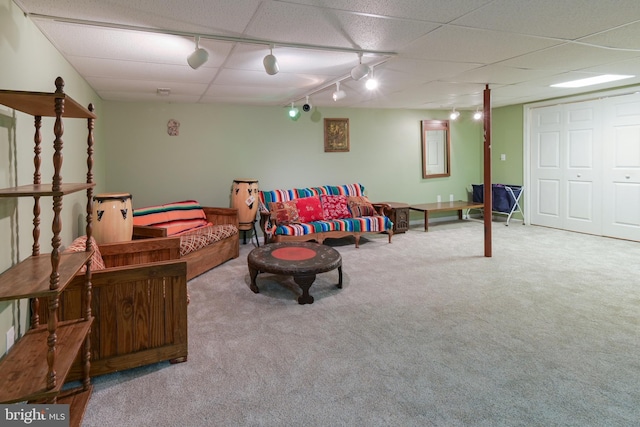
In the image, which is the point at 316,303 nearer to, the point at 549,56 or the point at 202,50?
the point at 202,50

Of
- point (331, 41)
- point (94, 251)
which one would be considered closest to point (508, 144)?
point (331, 41)

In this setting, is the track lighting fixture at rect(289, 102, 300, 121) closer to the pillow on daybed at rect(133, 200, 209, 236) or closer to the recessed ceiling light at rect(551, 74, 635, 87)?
the pillow on daybed at rect(133, 200, 209, 236)

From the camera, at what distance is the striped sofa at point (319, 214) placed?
5.13 metres

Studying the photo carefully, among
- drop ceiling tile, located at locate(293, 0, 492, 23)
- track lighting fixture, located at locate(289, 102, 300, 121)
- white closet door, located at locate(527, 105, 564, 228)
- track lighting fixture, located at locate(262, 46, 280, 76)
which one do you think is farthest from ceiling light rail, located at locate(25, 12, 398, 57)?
white closet door, located at locate(527, 105, 564, 228)

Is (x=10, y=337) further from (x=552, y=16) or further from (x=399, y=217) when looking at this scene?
(x=399, y=217)

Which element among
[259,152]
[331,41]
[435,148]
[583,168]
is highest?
[331,41]

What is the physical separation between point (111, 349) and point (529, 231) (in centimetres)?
625

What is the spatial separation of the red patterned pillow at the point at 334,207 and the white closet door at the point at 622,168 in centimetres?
388

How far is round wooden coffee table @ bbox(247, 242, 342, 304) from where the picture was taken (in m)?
3.29

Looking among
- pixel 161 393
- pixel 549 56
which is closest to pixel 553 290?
pixel 549 56

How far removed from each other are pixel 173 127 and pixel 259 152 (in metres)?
1.28

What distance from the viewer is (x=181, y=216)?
4711 mm

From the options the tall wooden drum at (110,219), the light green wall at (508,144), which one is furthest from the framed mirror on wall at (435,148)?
the tall wooden drum at (110,219)

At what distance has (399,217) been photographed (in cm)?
610
